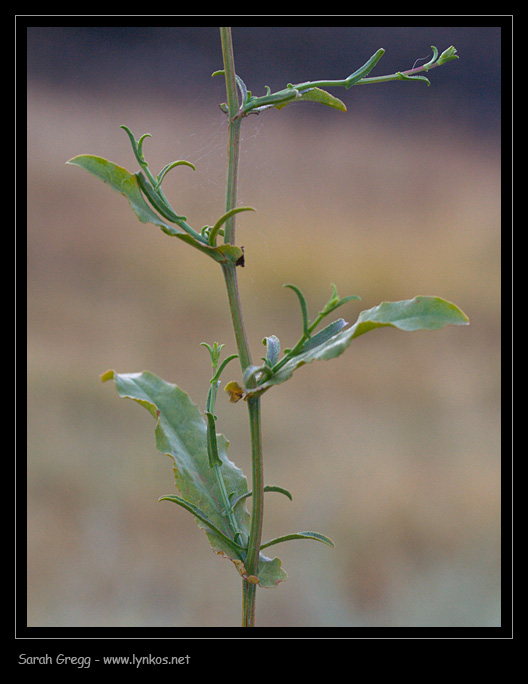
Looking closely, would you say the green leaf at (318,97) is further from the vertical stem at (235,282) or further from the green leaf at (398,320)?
the green leaf at (398,320)

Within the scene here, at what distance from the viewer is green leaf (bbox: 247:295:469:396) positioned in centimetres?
35

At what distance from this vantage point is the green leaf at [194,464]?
0.43 m

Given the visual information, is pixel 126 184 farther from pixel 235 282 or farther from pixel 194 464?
pixel 194 464

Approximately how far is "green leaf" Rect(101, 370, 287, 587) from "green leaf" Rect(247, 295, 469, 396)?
0.11 m

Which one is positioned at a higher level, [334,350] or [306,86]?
[306,86]

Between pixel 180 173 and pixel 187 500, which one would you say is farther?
pixel 180 173

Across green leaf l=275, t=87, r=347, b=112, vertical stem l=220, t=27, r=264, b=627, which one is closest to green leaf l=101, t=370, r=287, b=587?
vertical stem l=220, t=27, r=264, b=627

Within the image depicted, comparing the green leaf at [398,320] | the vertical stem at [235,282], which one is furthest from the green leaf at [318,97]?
the green leaf at [398,320]

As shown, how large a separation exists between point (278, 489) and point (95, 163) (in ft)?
0.83

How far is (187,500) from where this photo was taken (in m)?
0.45

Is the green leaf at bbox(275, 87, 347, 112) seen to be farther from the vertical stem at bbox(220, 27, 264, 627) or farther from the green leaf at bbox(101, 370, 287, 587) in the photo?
the green leaf at bbox(101, 370, 287, 587)
